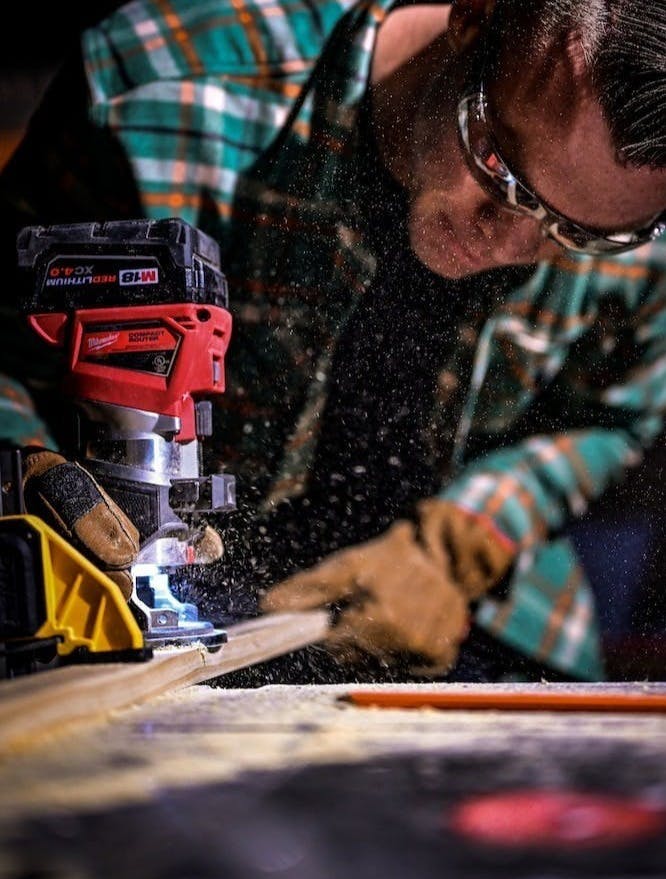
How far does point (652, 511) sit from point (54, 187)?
1386 mm

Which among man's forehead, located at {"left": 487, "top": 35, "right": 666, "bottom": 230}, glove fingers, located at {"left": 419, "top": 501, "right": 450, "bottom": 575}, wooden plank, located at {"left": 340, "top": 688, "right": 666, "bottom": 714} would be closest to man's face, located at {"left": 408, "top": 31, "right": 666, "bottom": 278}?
man's forehead, located at {"left": 487, "top": 35, "right": 666, "bottom": 230}

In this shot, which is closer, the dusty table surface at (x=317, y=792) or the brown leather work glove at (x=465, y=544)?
the dusty table surface at (x=317, y=792)

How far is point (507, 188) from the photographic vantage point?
1.49m

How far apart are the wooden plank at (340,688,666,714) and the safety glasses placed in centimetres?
82

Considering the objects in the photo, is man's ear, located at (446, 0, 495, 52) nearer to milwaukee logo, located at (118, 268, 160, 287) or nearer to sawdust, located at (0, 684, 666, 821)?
milwaukee logo, located at (118, 268, 160, 287)

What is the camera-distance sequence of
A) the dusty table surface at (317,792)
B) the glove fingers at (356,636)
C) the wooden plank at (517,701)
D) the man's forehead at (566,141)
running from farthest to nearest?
the glove fingers at (356,636)
the man's forehead at (566,141)
the wooden plank at (517,701)
the dusty table surface at (317,792)

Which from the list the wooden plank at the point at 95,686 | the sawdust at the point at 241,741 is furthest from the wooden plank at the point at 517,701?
the wooden plank at the point at 95,686

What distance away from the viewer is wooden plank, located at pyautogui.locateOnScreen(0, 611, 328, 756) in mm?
689

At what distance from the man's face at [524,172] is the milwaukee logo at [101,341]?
68 cm

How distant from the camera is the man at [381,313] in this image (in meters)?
1.65

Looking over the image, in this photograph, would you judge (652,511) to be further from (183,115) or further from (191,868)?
(191,868)

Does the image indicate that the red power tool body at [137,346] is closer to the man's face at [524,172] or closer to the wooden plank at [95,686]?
the wooden plank at [95,686]

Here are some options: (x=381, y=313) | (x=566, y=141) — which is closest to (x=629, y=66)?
(x=566, y=141)

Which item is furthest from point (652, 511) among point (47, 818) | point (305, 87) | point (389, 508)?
point (47, 818)
